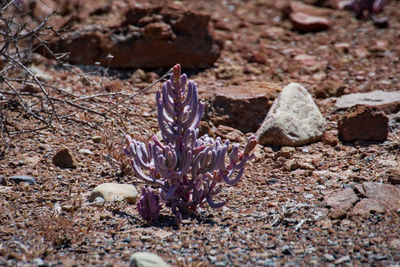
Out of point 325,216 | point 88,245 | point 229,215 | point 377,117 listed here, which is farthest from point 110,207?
point 377,117

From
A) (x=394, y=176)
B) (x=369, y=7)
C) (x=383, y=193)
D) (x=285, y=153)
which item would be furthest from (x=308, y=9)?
(x=383, y=193)

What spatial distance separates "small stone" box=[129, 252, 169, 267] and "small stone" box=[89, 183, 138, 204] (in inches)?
46.9

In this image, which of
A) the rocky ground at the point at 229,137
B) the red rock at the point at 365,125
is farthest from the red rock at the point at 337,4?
the red rock at the point at 365,125

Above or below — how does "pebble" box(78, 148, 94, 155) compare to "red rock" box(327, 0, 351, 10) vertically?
below

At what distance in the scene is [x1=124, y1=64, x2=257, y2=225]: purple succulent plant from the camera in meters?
3.93

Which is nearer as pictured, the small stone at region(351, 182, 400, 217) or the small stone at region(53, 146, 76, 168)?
the small stone at region(351, 182, 400, 217)

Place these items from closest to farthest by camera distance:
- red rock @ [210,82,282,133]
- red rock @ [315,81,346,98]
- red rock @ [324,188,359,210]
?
red rock @ [324,188,359,210], red rock @ [210,82,282,133], red rock @ [315,81,346,98]

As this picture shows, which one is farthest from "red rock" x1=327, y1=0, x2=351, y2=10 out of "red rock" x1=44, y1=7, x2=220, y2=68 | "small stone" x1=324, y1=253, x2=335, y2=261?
"small stone" x1=324, y1=253, x2=335, y2=261

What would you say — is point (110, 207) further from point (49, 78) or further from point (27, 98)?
point (49, 78)

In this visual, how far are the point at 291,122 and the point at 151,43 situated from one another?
2.24 m

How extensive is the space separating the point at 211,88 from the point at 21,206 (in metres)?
2.75

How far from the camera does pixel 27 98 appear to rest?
19.7ft

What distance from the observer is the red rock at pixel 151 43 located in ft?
22.7

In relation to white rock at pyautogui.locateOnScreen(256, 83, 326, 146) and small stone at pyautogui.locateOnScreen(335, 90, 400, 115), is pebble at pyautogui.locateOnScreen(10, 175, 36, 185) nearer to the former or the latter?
white rock at pyautogui.locateOnScreen(256, 83, 326, 146)
